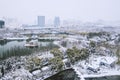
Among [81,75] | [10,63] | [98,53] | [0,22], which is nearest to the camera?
[81,75]

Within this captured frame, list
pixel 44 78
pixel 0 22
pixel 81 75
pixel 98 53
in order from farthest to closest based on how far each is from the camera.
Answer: pixel 0 22
pixel 98 53
pixel 81 75
pixel 44 78

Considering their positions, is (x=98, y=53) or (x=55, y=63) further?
(x=98, y=53)

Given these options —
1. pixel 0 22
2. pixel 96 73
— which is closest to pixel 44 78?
pixel 96 73

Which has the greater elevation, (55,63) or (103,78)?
(55,63)

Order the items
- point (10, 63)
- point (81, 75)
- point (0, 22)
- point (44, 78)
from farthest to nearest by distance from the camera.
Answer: point (0, 22)
point (10, 63)
point (81, 75)
point (44, 78)

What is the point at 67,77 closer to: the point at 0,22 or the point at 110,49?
the point at 110,49

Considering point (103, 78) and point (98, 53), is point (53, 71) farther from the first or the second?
point (98, 53)

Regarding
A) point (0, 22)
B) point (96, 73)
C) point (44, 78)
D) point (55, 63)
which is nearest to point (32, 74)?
point (44, 78)

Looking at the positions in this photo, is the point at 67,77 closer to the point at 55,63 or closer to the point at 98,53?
the point at 55,63

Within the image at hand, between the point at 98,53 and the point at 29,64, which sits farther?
the point at 98,53
